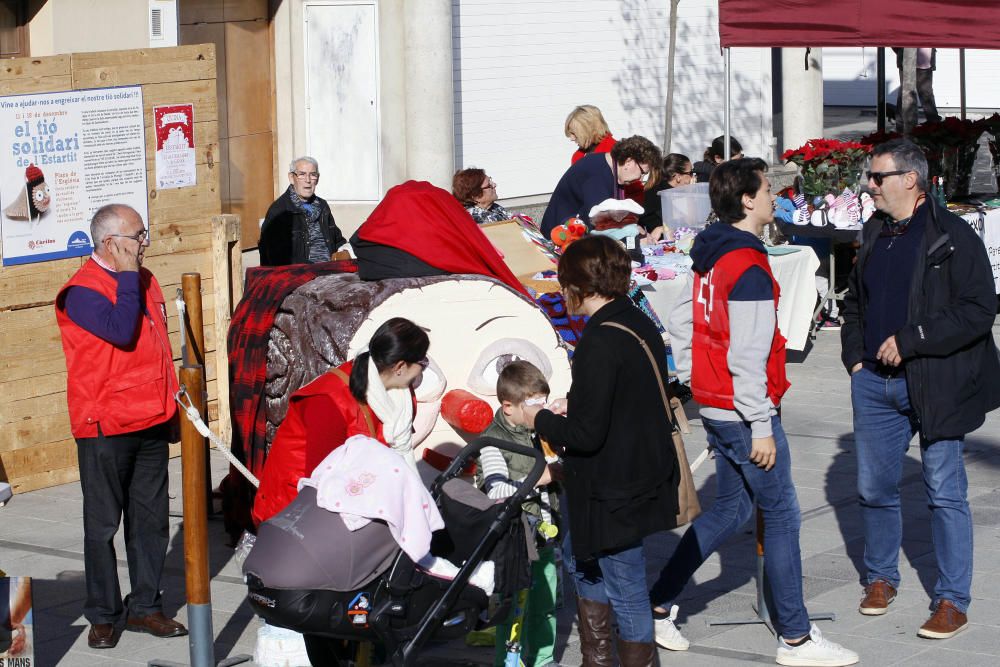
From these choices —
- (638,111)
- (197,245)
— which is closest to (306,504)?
(197,245)

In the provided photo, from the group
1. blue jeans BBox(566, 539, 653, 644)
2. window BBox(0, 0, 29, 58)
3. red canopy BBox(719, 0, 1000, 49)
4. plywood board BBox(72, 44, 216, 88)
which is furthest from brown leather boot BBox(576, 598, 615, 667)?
window BBox(0, 0, 29, 58)

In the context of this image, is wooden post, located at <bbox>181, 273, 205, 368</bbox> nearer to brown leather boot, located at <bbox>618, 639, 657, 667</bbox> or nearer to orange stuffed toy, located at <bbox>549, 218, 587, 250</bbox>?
brown leather boot, located at <bbox>618, 639, 657, 667</bbox>

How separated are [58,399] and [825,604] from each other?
445 centimetres

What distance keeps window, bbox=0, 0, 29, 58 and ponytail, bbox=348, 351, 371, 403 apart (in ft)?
26.7

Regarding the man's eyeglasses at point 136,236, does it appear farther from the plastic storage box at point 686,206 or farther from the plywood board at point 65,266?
the plastic storage box at point 686,206

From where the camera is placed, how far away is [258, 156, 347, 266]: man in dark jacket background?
9930 mm

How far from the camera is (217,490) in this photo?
8.75 m

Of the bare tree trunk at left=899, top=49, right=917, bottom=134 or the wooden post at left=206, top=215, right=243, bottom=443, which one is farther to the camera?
the bare tree trunk at left=899, top=49, right=917, bottom=134

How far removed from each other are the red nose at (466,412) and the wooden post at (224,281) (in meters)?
2.83

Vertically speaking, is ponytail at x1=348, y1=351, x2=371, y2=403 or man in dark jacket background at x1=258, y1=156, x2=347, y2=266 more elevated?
man in dark jacket background at x1=258, y1=156, x2=347, y2=266

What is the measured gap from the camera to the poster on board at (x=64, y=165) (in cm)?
833

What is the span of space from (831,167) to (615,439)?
338 inches

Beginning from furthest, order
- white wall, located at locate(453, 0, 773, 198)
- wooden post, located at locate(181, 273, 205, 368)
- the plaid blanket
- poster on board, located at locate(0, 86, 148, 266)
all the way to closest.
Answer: white wall, located at locate(453, 0, 773, 198), poster on board, located at locate(0, 86, 148, 266), the plaid blanket, wooden post, located at locate(181, 273, 205, 368)

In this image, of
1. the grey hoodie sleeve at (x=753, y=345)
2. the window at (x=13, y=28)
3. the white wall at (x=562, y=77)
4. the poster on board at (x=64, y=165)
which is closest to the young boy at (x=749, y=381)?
the grey hoodie sleeve at (x=753, y=345)
